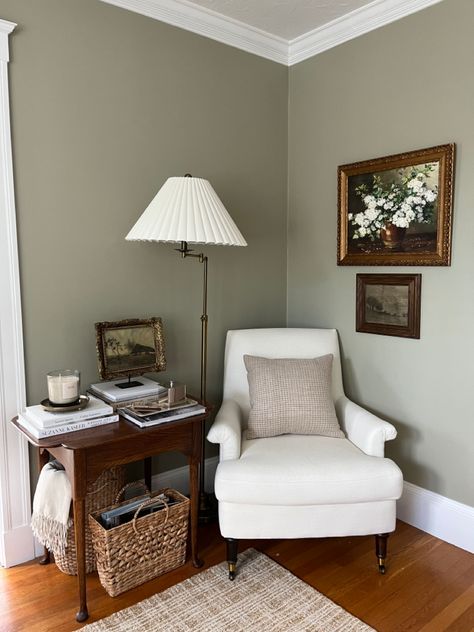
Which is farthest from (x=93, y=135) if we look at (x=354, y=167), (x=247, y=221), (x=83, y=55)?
(x=354, y=167)

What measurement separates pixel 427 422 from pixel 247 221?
145 cm

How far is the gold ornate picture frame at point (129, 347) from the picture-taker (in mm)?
2209

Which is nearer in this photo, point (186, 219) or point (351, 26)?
point (186, 219)

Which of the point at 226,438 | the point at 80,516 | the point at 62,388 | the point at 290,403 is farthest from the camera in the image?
the point at 290,403

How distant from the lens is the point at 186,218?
2037 mm

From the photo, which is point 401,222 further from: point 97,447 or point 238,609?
point 238,609

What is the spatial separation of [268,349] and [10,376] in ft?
4.14

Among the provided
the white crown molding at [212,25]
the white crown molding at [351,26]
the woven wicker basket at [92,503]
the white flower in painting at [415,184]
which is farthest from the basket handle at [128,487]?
the white crown molding at [351,26]

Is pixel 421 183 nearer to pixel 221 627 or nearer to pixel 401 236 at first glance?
pixel 401 236

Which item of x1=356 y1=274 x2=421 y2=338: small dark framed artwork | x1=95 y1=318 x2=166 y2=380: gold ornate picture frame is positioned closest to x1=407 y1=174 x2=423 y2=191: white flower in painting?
x1=356 y1=274 x2=421 y2=338: small dark framed artwork

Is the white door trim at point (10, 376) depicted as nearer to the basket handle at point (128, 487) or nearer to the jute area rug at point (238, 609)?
the basket handle at point (128, 487)

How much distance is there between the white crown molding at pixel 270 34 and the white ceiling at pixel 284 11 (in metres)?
0.03

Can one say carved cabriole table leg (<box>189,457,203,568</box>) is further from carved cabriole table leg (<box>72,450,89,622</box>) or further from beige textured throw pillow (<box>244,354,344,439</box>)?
carved cabriole table leg (<box>72,450,89,622</box>)

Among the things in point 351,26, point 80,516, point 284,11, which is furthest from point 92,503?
point 351,26
